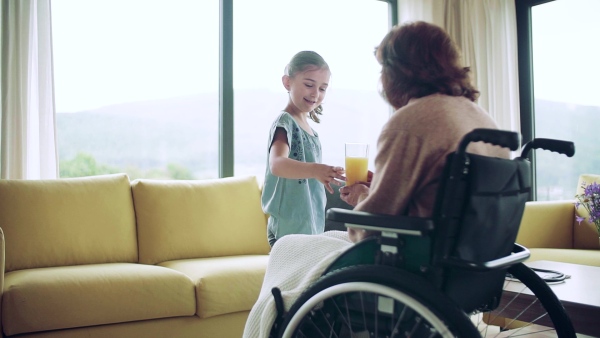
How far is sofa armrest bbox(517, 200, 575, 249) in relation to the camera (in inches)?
150

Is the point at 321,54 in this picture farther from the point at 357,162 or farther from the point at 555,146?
the point at 555,146

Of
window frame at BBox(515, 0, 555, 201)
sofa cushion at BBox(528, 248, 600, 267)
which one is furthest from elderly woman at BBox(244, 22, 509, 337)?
window frame at BBox(515, 0, 555, 201)

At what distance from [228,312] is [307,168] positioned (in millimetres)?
1049

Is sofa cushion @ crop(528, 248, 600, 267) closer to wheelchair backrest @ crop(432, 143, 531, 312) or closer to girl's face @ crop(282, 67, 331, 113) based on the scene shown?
girl's face @ crop(282, 67, 331, 113)

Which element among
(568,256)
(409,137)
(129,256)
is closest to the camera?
(409,137)

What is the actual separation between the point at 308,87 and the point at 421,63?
0.89 metres

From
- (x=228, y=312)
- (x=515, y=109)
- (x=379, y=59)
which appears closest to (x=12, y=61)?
(x=228, y=312)

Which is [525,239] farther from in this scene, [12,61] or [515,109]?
[12,61]

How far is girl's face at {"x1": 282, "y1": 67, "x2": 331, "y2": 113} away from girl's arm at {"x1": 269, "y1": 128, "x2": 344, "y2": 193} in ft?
0.58

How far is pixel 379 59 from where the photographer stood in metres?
1.51

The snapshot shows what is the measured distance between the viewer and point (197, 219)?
326 cm

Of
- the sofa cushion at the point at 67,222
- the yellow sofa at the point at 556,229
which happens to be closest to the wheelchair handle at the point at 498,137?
the sofa cushion at the point at 67,222

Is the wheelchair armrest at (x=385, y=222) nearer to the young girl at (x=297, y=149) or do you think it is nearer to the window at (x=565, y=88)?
the young girl at (x=297, y=149)

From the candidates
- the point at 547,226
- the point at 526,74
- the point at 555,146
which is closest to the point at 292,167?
the point at 555,146
